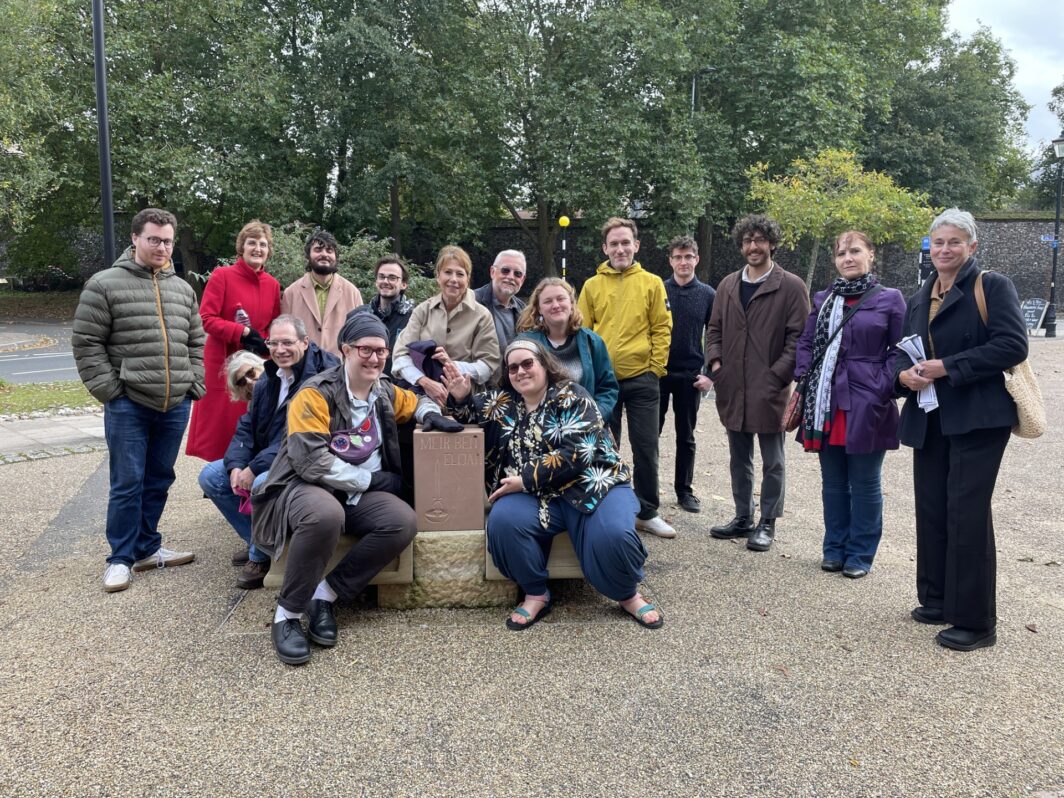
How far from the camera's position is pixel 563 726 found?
2.92m

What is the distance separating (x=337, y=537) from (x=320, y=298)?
7.48 feet

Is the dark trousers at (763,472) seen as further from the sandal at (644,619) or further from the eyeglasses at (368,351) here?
the eyeglasses at (368,351)

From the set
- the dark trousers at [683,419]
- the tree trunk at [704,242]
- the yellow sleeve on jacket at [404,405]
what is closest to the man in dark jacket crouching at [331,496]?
the yellow sleeve on jacket at [404,405]

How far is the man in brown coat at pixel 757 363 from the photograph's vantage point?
16.0ft

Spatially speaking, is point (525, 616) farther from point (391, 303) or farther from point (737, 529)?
point (391, 303)

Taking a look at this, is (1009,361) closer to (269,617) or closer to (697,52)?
(269,617)

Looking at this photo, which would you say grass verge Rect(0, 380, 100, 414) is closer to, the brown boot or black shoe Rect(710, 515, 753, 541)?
the brown boot

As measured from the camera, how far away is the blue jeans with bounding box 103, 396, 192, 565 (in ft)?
14.1

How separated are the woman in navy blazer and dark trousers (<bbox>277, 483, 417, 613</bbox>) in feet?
8.18

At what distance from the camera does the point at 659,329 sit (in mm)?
5160

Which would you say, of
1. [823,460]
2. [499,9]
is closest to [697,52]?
[499,9]

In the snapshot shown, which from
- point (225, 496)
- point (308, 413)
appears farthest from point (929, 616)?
point (225, 496)

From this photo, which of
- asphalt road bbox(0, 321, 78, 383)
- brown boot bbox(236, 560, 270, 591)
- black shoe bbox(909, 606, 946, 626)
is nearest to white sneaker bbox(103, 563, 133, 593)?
brown boot bbox(236, 560, 270, 591)

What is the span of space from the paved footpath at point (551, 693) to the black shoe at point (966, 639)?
0.04 meters
